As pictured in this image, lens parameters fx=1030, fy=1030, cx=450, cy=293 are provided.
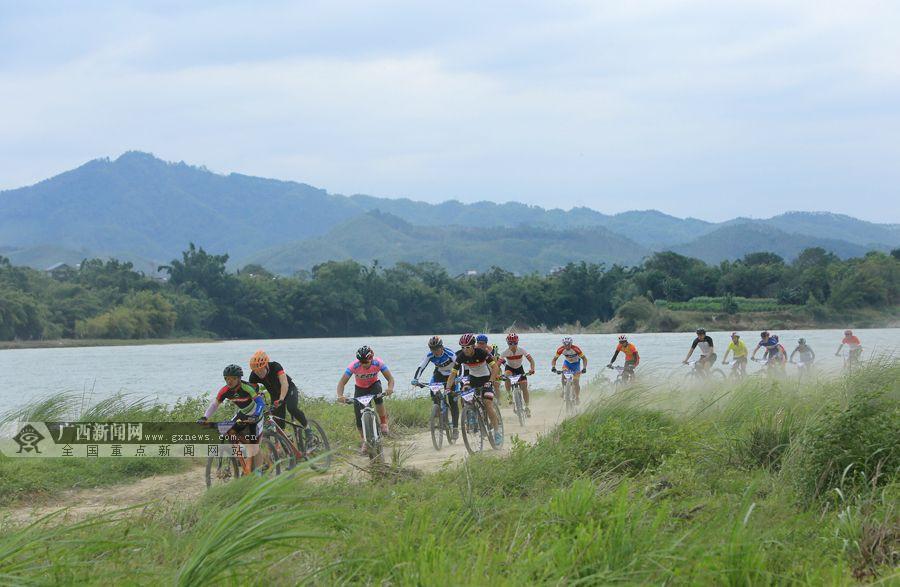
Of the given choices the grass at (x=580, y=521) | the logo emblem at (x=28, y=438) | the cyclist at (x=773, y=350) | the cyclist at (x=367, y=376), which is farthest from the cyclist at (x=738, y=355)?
the logo emblem at (x=28, y=438)

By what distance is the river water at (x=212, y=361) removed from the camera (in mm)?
45688

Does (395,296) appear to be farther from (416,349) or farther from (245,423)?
(245,423)

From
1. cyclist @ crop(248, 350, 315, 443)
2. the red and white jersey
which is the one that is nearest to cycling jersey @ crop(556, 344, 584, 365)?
the red and white jersey

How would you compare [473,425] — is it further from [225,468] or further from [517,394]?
[517,394]

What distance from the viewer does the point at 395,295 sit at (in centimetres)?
9931

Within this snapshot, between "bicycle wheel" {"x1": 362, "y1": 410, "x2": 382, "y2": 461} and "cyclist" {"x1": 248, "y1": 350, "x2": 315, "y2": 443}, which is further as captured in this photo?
"bicycle wheel" {"x1": 362, "y1": 410, "x2": 382, "y2": 461}

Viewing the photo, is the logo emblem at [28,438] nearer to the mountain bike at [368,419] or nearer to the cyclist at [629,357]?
the mountain bike at [368,419]

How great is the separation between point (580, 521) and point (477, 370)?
7842 millimetres

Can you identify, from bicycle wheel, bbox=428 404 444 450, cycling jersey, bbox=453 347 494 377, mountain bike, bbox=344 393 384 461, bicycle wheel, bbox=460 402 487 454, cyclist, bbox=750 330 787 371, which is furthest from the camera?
cyclist, bbox=750 330 787 371

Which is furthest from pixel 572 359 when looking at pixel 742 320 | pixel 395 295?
pixel 395 295

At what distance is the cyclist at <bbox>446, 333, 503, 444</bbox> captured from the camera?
15281 mm

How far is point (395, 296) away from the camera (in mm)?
99375

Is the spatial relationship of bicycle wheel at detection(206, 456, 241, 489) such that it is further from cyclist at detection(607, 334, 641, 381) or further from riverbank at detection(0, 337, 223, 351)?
riverbank at detection(0, 337, 223, 351)

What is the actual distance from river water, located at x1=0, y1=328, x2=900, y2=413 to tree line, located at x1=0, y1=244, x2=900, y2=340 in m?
3.76
